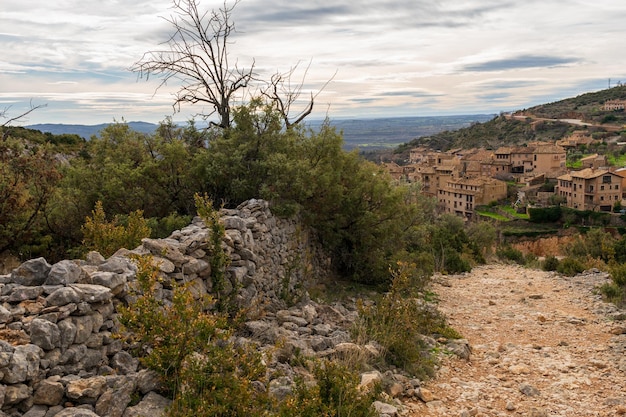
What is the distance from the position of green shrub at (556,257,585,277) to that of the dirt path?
233cm

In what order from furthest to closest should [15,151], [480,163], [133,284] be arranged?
[480,163], [15,151], [133,284]

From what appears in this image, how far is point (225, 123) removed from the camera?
14.0 m

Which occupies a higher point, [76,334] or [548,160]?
[76,334]

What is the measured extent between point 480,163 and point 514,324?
70.2 m

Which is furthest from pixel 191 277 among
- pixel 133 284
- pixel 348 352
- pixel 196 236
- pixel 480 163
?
pixel 480 163

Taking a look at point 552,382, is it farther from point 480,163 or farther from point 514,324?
point 480,163

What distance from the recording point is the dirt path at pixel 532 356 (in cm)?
686

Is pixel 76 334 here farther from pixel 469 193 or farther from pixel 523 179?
pixel 523 179

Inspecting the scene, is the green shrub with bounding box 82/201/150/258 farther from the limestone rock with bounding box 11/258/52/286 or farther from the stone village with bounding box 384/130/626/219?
the stone village with bounding box 384/130/626/219

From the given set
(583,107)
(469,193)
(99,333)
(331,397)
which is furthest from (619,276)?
(583,107)

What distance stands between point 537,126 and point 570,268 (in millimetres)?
106433

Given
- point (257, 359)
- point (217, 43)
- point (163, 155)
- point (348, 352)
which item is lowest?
point (348, 352)

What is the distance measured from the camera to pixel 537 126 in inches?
4471

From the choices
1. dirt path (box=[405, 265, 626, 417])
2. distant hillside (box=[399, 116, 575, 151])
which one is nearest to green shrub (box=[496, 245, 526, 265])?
dirt path (box=[405, 265, 626, 417])
